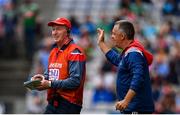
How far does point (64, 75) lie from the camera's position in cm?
903

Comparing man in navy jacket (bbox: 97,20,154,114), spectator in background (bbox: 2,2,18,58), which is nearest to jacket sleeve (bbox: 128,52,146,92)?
man in navy jacket (bbox: 97,20,154,114)

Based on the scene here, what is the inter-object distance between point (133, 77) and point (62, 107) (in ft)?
3.98

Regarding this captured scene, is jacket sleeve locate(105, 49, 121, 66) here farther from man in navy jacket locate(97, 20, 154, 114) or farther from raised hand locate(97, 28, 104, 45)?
man in navy jacket locate(97, 20, 154, 114)

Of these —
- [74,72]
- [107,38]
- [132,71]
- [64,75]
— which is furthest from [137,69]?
[107,38]

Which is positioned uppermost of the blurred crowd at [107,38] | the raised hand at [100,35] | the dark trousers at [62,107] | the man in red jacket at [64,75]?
the raised hand at [100,35]

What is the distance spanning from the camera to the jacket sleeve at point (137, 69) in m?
8.33

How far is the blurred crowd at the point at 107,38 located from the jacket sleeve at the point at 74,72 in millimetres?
5620

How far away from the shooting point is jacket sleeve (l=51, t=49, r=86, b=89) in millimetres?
8844

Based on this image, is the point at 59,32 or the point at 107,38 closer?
the point at 59,32

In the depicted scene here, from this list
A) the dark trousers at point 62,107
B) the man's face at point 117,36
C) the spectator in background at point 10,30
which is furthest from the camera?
the spectator in background at point 10,30

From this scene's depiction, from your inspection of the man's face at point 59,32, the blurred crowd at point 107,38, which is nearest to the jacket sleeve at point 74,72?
the man's face at point 59,32

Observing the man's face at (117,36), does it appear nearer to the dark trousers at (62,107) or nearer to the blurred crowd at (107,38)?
the dark trousers at (62,107)

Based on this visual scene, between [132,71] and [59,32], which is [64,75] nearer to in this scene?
[59,32]

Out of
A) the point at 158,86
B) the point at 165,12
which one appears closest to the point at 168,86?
the point at 158,86
